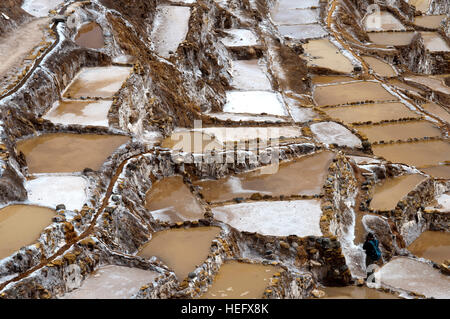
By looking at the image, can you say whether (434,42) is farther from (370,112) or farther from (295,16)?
(370,112)

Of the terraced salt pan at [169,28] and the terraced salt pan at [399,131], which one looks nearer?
the terraced salt pan at [399,131]

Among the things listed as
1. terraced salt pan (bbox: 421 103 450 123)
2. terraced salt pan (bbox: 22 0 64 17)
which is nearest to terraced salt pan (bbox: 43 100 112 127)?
terraced salt pan (bbox: 22 0 64 17)

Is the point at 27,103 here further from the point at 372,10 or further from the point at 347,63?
the point at 372,10

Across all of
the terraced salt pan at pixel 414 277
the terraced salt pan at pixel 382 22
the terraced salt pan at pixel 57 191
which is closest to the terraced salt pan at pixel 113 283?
the terraced salt pan at pixel 57 191

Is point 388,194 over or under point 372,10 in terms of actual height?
under

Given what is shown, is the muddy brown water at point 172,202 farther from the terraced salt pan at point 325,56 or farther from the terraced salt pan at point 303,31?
the terraced salt pan at point 303,31
